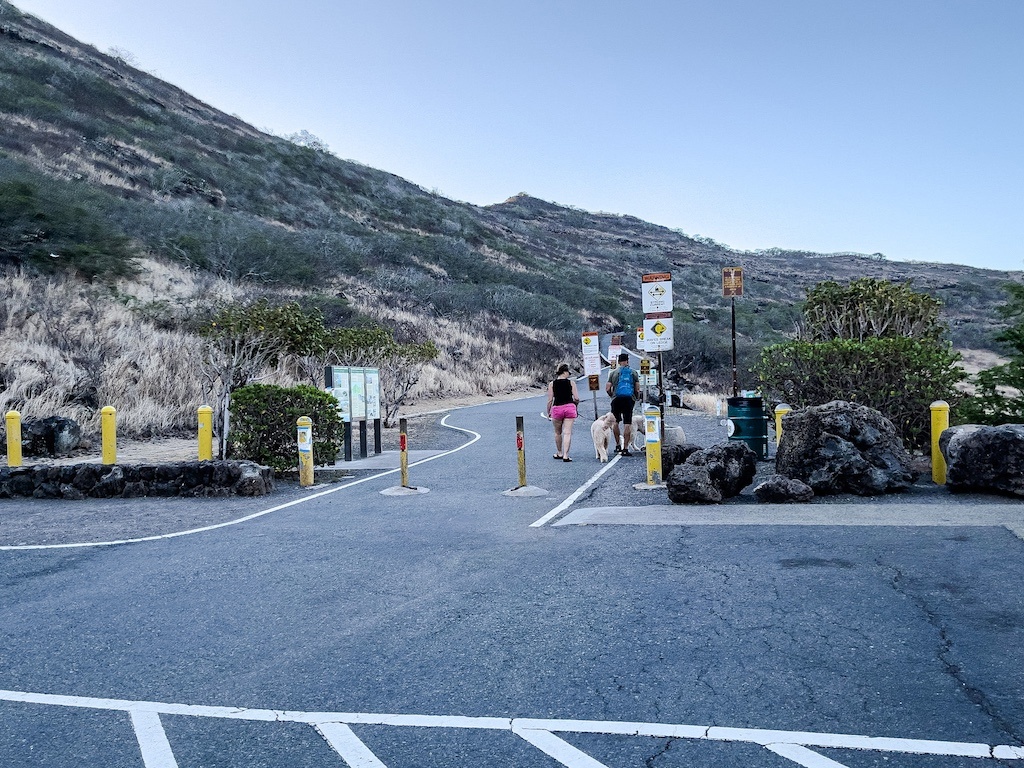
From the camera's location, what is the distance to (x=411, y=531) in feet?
25.7

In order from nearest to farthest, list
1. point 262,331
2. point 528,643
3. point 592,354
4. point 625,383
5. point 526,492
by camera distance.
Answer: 1. point 528,643
2. point 526,492
3. point 625,383
4. point 262,331
5. point 592,354

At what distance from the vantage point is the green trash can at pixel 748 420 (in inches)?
465

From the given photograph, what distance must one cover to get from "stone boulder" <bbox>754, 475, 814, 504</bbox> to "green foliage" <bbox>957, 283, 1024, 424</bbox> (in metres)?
3.75

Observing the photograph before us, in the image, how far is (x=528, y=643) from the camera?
4.47 meters

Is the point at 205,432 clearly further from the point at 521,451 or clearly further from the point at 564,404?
the point at 564,404

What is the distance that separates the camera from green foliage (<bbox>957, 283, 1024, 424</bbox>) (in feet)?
35.3

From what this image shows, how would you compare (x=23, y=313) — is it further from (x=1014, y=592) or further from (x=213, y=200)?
(x=213, y=200)

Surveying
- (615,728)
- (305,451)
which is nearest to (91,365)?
(305,451)

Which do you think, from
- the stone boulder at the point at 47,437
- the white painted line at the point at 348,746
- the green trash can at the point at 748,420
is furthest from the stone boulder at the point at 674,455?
the stone boulder at the point at 47,437

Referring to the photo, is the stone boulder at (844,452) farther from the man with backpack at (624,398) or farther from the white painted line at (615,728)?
the white painted line at (615,728)

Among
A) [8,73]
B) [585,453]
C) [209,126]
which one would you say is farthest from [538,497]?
[209,126]

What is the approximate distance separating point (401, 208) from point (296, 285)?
33.9 m

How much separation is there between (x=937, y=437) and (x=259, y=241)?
116 feet

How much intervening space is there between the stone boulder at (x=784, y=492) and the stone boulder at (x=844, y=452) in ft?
1.06
